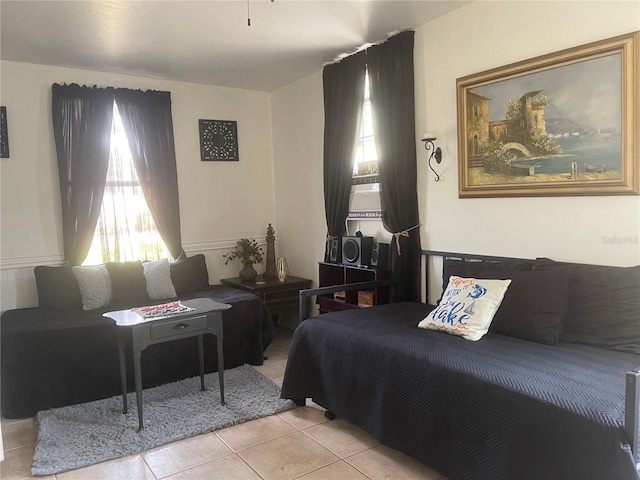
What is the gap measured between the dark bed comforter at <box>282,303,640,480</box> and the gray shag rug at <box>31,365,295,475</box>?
0.43 m

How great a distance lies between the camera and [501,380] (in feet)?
6.21

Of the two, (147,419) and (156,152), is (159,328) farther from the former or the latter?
(156,152)

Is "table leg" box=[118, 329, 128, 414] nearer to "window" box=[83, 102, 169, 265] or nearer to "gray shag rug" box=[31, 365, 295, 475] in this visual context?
"gray shag rug" box=[31, 365, 295, 475]

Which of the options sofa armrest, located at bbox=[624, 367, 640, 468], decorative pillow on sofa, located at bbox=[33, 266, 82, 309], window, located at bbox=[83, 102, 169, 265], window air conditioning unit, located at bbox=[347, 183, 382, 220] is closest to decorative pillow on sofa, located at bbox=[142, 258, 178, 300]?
window, located at bbox=[83, 102, 169, 265]

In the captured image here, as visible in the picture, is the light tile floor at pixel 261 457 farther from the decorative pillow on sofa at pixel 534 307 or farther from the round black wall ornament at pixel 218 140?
the round black wall ornament at pixel 218 140

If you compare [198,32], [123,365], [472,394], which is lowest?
[123,365]

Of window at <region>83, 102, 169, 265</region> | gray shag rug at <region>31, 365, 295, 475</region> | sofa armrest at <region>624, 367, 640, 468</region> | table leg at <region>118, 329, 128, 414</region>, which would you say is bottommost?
gray shag rug at <region>31, 365, 295, 475</region>

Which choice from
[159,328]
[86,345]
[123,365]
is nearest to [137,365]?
[159,328]

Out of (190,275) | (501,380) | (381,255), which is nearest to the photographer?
(501,380)

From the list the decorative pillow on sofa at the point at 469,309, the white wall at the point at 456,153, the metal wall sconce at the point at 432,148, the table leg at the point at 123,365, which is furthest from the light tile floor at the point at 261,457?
the metal wall sconce at the point at 432,148

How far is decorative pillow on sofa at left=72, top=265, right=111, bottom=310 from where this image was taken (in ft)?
12.1

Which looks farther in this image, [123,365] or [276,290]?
[276,290]

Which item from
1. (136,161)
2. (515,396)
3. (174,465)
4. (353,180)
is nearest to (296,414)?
(174,465)

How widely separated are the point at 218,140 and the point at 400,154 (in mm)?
2097
